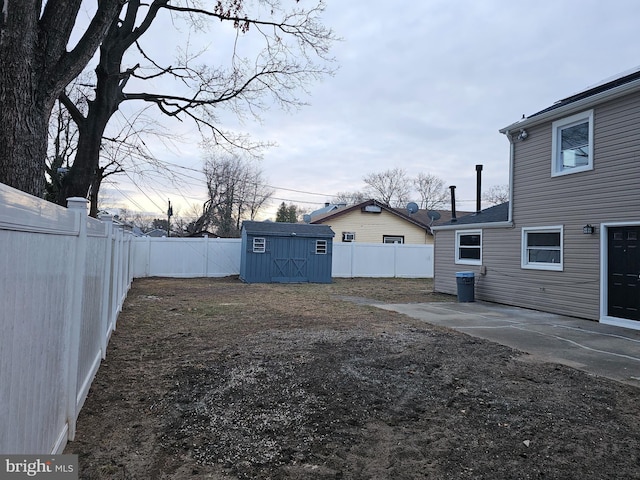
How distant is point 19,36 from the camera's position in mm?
4836

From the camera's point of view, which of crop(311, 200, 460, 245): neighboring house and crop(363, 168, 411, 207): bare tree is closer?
crop(311, 200, 460, 245): neighboring house

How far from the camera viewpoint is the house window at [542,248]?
33.8 ft

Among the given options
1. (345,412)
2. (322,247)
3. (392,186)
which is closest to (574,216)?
(345,412)

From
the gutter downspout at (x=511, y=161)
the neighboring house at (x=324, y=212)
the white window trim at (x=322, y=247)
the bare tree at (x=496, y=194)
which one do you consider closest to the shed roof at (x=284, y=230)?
the white window trim at (x=322, y=247)

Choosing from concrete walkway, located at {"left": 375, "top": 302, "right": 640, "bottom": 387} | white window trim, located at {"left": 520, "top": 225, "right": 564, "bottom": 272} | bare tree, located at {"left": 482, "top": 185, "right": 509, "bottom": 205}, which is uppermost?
bare tree, located at {"left": 482, "top": 185, "right": 509, "bottom": 205}

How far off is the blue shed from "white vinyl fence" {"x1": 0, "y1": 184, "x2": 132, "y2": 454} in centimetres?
1508

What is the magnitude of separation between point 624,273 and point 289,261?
13.4m

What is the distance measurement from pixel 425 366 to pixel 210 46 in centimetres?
1088

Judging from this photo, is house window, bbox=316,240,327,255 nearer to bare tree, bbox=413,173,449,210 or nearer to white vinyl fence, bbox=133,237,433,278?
white vinyl fence, bbox=133,237,433,278

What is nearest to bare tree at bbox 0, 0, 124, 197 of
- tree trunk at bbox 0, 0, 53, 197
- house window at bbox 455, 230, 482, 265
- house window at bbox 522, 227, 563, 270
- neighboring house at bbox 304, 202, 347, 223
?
tree trunk at bbox 0, 0, 53, 197

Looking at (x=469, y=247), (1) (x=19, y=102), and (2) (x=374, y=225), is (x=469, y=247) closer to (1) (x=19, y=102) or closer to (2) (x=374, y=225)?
(1) (x=19, y=102)

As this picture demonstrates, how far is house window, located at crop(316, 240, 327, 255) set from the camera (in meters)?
19.8

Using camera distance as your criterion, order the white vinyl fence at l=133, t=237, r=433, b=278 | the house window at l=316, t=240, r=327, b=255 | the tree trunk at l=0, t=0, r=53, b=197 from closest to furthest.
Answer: the tree trunk at l=0, t=0, r=53, b=197, the white vinyl fence at l=133, t=237, r=433, b=278, the house window at l=316, t=240, r=327, b=255

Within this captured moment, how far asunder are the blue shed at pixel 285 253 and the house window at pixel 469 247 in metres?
7.23
